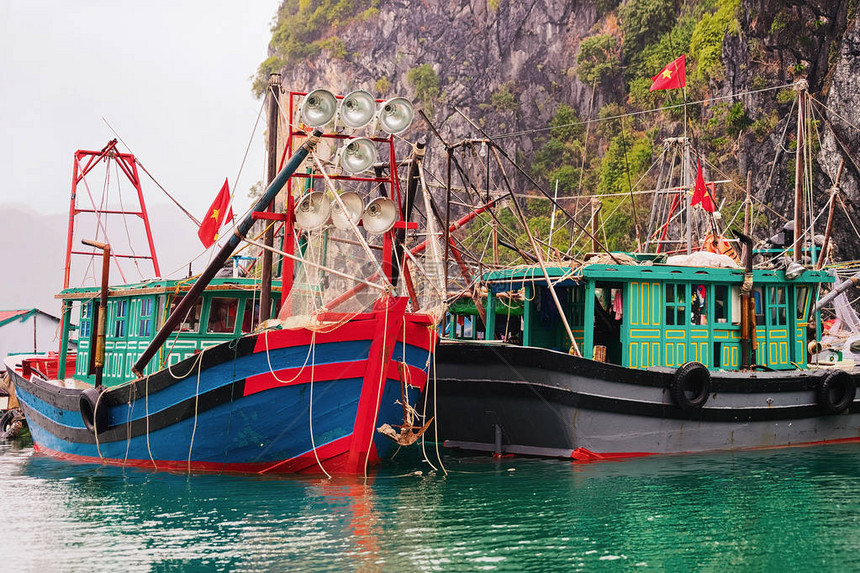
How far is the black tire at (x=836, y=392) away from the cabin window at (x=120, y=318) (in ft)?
40.2

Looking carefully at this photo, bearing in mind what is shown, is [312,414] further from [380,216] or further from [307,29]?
[307,29]

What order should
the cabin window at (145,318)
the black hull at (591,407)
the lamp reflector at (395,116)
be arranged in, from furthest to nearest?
the cabin window at (145,318) → the black hull at (591,407) → the lamp reflector at (395,116)

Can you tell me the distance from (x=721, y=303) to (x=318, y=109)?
311 inches

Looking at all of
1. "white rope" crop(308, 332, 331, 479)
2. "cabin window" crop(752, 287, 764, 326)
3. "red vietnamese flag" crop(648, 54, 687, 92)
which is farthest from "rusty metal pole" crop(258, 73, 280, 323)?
"red vietnamese flag" crop(648, 54, 687, 92)

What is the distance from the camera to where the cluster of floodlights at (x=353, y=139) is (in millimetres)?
11664

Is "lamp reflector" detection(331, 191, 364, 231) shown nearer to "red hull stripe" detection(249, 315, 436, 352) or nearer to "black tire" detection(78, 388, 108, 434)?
"red hull stripe" detection(249, 315, 436, 352)

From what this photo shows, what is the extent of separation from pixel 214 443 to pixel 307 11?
201 ft

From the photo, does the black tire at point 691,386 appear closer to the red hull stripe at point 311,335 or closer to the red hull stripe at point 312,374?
the red hull stripe at point 311,335

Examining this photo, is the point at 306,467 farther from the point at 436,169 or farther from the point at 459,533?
the point at 436,169

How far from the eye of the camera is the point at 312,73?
66.8m

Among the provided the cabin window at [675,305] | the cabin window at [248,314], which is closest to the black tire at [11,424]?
the cabin window at [248,314]

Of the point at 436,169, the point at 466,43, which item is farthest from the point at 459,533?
the point at 466,43

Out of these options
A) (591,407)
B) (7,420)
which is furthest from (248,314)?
(7,420)

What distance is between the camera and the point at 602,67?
51.6 m
